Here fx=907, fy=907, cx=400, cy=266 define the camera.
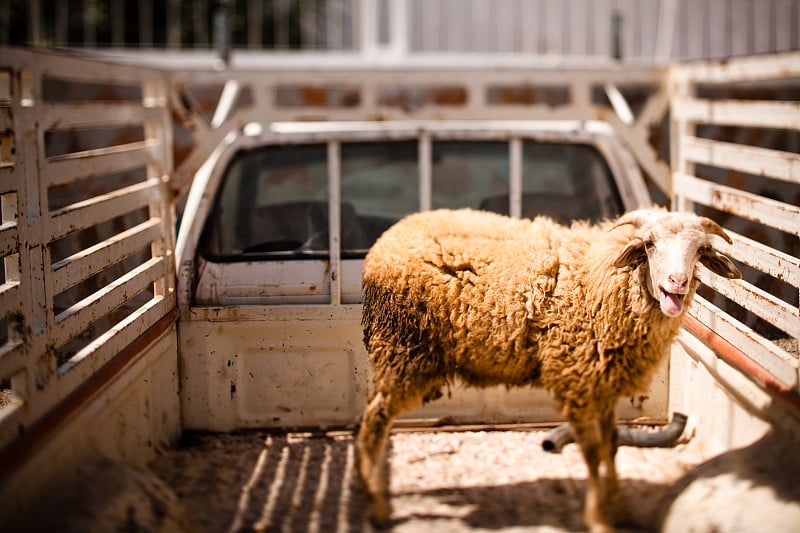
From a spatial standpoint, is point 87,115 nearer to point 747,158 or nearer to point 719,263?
point 719,263

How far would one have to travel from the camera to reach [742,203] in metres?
4.38

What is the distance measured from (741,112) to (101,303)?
3.22 m

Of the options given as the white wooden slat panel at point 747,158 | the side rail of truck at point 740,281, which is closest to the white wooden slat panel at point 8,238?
the side rail of truck at point 740,281

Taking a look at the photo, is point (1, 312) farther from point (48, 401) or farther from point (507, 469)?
point (507, 469)

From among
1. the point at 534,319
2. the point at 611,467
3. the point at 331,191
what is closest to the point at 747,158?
the point at 534,319

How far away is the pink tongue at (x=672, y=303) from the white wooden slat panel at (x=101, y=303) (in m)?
2.45

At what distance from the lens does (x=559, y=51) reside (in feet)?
30.1

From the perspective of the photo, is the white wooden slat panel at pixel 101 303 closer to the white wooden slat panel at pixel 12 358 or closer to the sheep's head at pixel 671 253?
the white wooden slat panel at pixel 12 358

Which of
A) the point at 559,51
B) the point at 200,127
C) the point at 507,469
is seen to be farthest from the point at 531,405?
the point at 559,51

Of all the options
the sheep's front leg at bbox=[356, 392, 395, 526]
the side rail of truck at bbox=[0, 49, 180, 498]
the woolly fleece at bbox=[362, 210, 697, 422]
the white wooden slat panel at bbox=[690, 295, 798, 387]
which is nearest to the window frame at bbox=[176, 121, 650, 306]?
the side rail of truck at bbox=[0, 49, 180, 498]

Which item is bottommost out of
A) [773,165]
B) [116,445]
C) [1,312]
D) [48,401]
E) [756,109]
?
[116,445]

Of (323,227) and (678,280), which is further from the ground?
(323,227)

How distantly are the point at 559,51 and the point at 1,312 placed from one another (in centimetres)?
707

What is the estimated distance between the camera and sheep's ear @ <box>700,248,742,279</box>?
3781 millimetres
